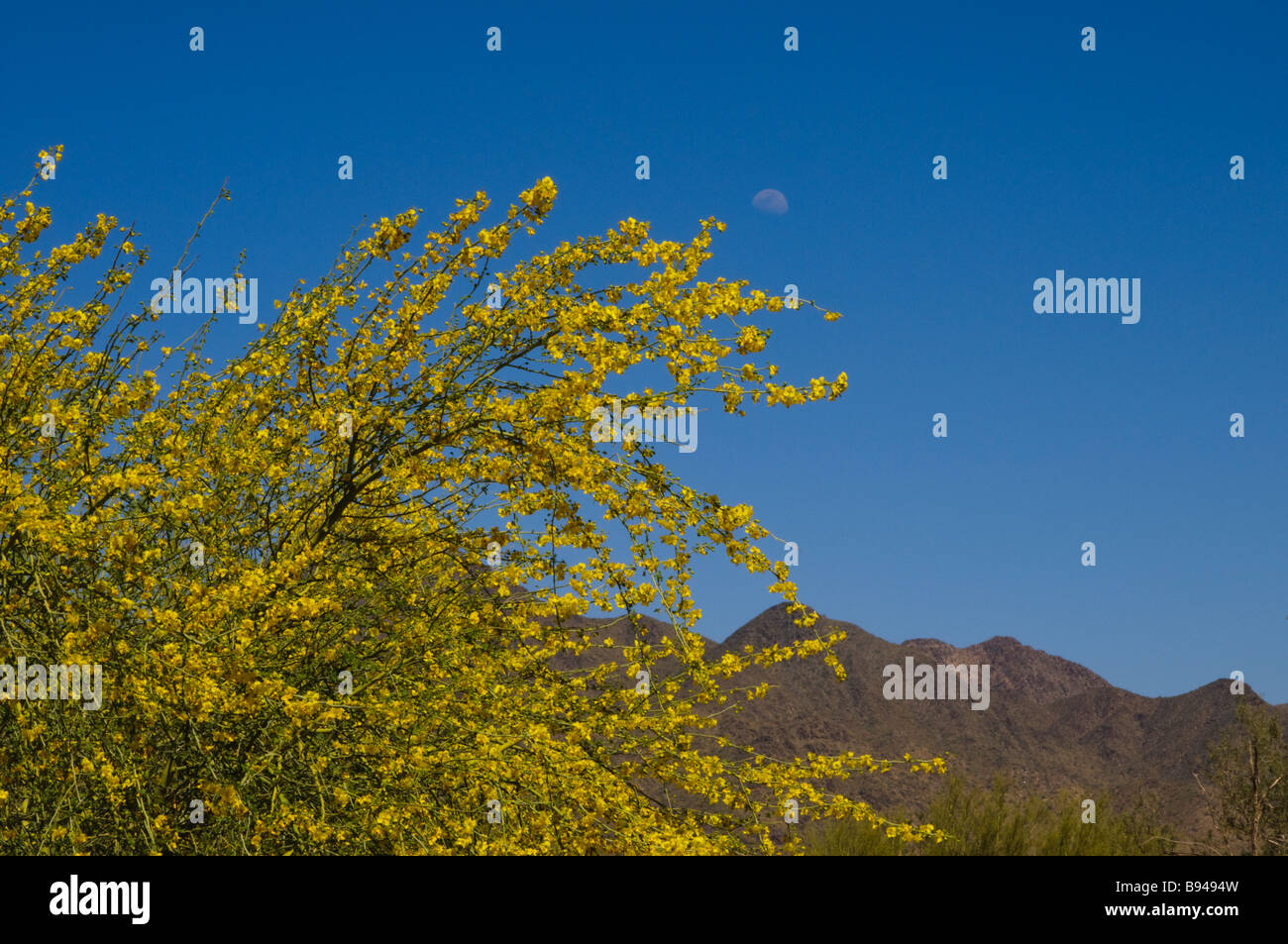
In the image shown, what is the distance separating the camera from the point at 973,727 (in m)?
35.9

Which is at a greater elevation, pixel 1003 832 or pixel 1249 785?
pixel 1003 832

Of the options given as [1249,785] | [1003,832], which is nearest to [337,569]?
[1003,832]

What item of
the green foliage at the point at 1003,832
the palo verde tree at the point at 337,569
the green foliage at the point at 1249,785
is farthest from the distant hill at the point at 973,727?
the palo verde tree at the point at 337,569

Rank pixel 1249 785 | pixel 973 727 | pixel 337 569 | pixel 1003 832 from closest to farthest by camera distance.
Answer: pixel 337 569 < pixel 1003 832 < pixel 1249 785 < pixel 973 727

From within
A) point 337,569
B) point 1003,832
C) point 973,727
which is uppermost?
point 337,569

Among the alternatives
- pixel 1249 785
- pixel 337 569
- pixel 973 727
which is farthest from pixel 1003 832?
pixel 973 727

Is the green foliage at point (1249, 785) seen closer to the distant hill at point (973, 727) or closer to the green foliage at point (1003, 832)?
the green foliage at point (1003, 832)

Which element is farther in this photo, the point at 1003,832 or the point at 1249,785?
the point at 1249,785

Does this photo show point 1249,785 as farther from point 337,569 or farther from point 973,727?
point 337,569

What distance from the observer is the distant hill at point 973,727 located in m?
31.0

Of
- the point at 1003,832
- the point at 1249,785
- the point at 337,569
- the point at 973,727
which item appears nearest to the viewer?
the point at 337,569

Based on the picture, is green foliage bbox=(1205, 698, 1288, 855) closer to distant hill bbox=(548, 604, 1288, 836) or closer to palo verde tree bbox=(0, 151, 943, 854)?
distant hill bbox=(548, 604, 1288, 836)

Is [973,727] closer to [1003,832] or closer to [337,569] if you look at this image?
[1003,832]
